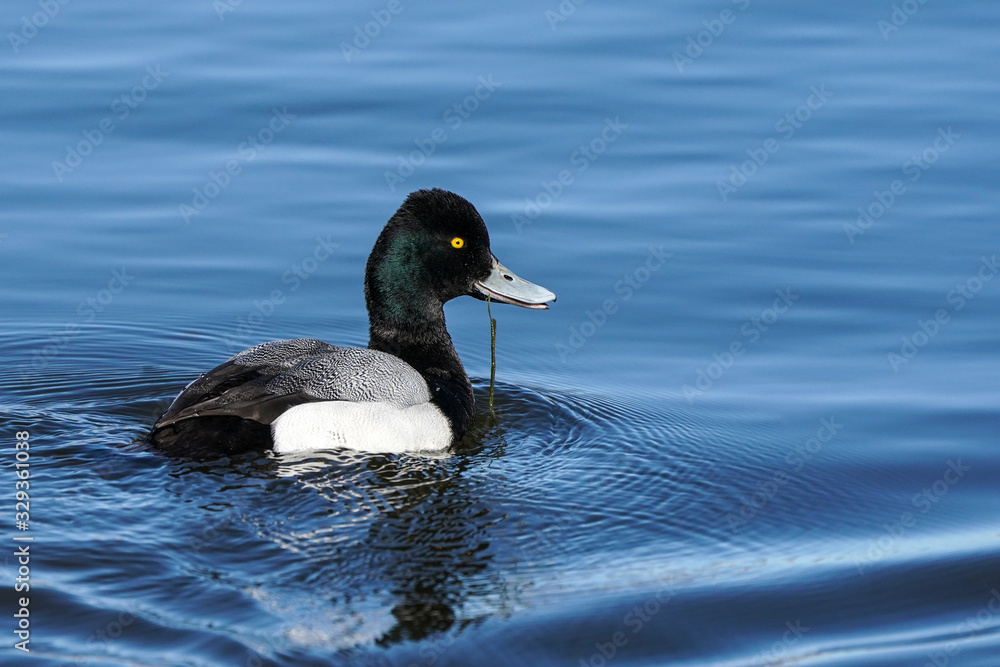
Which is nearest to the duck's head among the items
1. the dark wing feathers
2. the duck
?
the duck

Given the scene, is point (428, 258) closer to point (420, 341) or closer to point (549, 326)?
point (420, 341)

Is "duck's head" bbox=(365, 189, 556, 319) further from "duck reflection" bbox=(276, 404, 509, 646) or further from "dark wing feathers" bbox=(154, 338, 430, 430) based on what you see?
"duck reflection" bbox=(276, 404, 509, 646)

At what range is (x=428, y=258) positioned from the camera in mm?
8812

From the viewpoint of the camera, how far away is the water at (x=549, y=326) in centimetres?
616

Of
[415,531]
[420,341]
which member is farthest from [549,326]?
[415,531]

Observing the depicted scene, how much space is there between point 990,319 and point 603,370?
293 cm

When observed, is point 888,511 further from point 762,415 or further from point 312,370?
point 312,370

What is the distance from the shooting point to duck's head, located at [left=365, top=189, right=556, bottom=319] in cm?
873

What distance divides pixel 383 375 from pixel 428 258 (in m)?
1.02

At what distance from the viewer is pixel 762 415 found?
8.77 metres

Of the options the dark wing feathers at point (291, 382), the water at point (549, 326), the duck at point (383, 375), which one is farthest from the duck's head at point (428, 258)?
the water at point (549, 326)

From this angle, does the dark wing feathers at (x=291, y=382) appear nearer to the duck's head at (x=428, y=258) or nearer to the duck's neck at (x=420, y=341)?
the duck's neck at (x=420, y=341)

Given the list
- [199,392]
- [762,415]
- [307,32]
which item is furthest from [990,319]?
[307,32]

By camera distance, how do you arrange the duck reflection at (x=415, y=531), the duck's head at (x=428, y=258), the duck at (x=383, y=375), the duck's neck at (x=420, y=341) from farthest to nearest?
the duck's neck at (x=420, y=341) < the duck's head at (x=428, y=258) < the duck at (x=383, y=375) < the duck reflection at (x=415, y=531)
